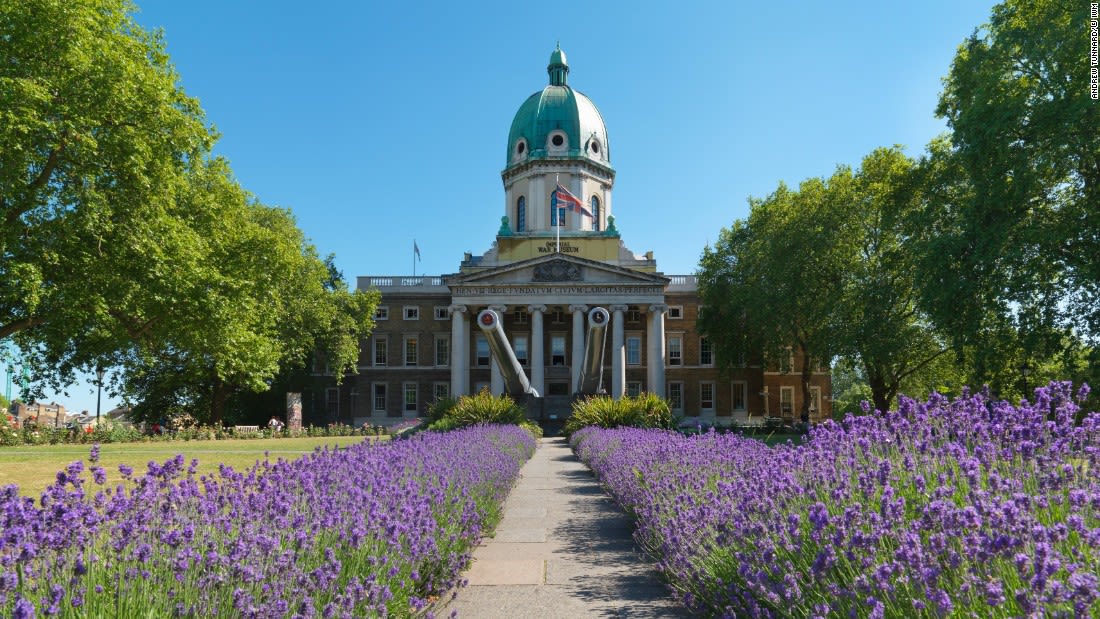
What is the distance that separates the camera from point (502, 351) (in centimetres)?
2783

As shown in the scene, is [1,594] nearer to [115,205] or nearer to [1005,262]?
[115,205]

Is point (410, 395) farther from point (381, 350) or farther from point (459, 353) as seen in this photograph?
point (459, 353)

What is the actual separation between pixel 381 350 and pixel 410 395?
4.24 metres

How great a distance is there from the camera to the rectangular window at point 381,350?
194 feet

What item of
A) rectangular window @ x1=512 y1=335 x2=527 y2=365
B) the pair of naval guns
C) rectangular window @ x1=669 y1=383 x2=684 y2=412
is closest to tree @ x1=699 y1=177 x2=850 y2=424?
rectangular window @ x1=669 y1=383 x2=684 y2=412

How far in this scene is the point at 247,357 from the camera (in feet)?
84.3

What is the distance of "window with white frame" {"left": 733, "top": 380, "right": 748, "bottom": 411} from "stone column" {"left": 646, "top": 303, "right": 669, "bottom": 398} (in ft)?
28.6

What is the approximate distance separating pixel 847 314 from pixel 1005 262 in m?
13.9

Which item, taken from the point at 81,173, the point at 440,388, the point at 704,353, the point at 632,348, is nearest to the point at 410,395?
the point at 440,388

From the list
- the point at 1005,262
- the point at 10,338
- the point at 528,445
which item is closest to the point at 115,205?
the point at 10,338

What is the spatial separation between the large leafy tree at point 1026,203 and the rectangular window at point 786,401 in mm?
33500

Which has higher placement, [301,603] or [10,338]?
[10,338]

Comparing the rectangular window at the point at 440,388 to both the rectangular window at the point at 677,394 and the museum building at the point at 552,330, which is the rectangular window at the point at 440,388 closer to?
the museum building at the point at 552,330

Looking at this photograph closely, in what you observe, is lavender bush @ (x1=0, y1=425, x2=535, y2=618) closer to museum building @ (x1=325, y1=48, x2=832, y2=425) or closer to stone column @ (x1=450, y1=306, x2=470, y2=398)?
stone column @ (x1=450, y1=306, x2=470, y2=398)
